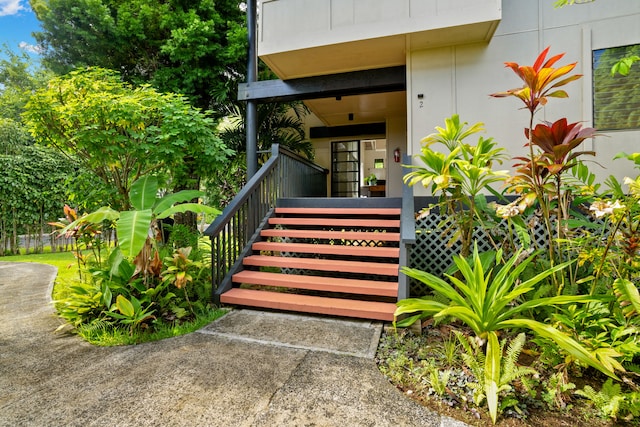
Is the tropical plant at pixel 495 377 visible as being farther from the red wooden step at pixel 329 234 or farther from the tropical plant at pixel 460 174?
the red wooden step at pixel 329 234

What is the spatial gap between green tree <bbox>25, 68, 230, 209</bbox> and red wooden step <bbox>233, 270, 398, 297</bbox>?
2310mm

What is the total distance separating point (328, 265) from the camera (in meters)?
4.04

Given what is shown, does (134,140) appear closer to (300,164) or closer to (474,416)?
(300,164)

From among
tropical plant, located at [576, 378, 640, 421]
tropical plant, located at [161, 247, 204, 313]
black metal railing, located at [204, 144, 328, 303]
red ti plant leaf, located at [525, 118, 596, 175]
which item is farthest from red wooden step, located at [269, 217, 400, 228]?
tropical plant, located at [576, 378, 640, 421]

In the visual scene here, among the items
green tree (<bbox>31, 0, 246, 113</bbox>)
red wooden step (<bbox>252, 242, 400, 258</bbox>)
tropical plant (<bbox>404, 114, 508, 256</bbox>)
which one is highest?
green tree (<bbox>31, 0, 246, 113</bbox>)

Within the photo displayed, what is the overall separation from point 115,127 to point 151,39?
466 cm

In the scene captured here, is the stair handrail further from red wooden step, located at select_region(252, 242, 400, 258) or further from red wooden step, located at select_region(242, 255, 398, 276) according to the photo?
red wooden step, located at select_region(252, 242, 400, 258)

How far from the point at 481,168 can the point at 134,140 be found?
4.88 metres

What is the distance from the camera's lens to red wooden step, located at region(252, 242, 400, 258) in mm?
4090

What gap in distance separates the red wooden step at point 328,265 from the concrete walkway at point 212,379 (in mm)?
722

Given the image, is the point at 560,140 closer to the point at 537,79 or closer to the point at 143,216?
the point at 537,79

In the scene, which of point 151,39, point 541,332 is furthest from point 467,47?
point 151,39

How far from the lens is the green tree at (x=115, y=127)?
13.5 ft

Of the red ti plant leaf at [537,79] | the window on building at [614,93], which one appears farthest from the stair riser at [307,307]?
the window on building at [614,93]
